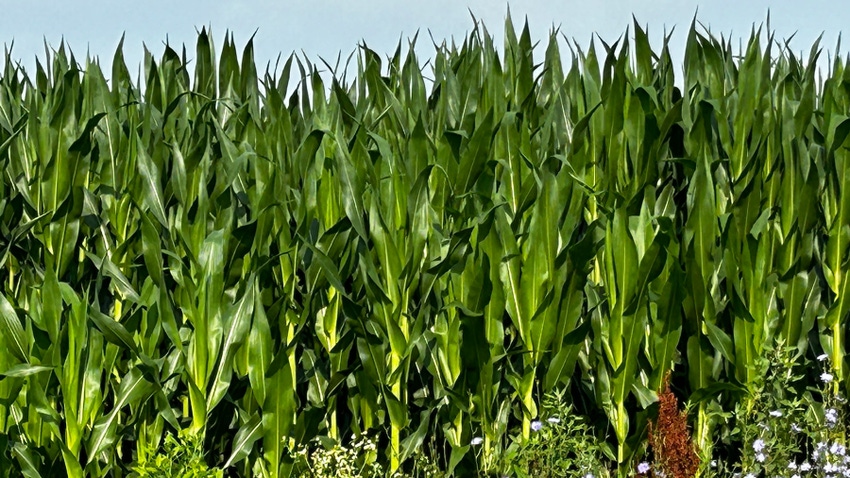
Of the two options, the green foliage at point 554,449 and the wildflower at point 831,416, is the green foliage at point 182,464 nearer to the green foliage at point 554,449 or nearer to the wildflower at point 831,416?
the green foliage at point 554,449

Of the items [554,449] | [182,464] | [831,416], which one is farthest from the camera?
[831,416]

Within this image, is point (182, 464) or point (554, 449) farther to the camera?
point (554, 449)

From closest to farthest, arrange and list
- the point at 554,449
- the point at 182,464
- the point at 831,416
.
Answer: the point at 182,464
the point at 554,449
the point at 831,416

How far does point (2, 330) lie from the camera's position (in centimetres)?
396

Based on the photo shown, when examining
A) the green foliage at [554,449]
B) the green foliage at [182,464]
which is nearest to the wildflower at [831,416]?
the green foliage at [554,449]

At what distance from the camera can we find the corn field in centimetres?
407

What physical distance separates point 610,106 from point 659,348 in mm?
1039

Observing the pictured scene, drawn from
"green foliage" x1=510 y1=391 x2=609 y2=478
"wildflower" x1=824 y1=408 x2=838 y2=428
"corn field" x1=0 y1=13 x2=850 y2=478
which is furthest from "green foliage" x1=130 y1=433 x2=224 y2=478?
"wildflower" x1=824 y1=408 x2=838 y2=428

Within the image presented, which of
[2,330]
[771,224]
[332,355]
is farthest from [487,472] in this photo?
[2,330]

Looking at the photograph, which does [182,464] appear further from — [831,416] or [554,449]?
[831,416]

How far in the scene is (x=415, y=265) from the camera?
4156 millimetres

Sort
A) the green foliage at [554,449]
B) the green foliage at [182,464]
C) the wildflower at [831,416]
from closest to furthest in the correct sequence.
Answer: the green foliage at [182,464], the green foliage at [554,449], the wildflower at [831,416]

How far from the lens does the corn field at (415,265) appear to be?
4074mm

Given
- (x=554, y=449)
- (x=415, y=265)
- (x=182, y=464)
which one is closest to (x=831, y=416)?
(x=554, y=449)
